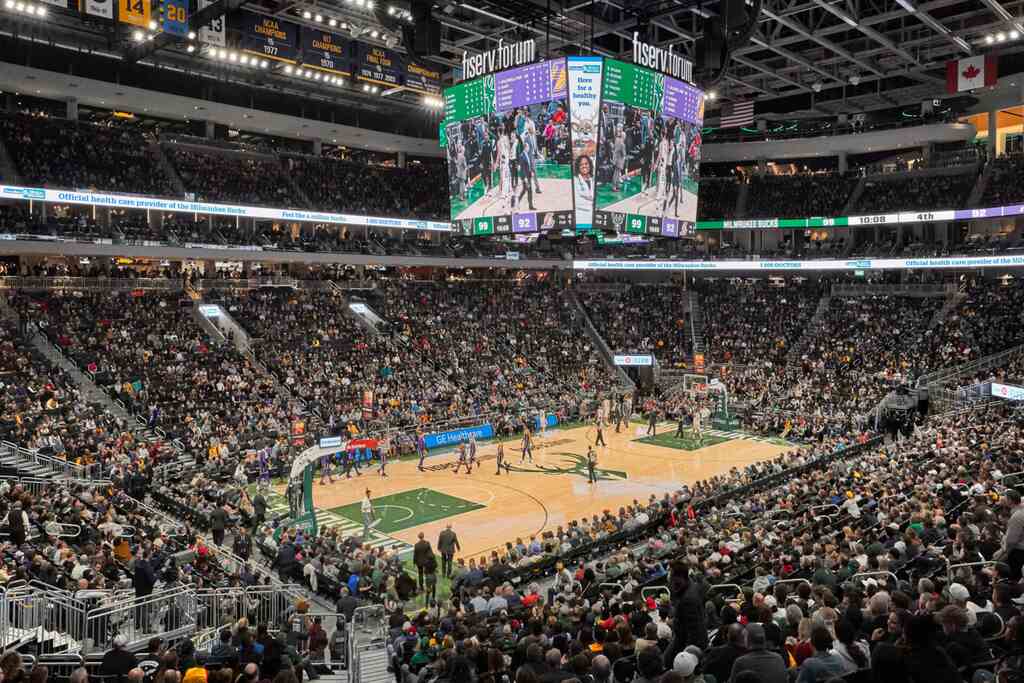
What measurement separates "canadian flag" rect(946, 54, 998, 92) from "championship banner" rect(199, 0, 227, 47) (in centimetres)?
3170

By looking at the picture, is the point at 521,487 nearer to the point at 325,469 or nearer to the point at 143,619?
the point at 325,469

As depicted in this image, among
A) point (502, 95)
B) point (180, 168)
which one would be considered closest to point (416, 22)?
point (502, 95)

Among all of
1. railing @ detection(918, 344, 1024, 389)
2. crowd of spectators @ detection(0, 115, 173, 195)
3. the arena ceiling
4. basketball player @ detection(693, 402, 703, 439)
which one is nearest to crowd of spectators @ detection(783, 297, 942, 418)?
railing @ detection(918, 344, 1024, 389)

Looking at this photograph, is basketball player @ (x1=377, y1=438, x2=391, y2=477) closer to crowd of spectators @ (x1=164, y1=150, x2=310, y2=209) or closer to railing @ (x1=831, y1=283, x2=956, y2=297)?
crowd of spectators @ (x1=164, y1=150, x2=310, y2=209)

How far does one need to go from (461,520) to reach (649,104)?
44.4 ft

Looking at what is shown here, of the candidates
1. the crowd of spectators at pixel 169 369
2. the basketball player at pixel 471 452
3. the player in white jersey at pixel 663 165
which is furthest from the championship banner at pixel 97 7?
the basketball player at pixel 471 452

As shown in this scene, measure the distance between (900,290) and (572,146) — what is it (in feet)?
104

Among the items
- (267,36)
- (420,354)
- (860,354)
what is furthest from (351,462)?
(860,354)

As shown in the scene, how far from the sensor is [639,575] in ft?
48.7

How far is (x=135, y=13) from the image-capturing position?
2491 centimetres

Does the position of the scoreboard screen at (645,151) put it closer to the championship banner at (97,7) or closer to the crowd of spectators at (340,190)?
the championship banner at (97,7)

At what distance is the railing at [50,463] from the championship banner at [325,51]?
16.7m

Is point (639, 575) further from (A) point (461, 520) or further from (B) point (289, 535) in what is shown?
(A) point (461, 520)

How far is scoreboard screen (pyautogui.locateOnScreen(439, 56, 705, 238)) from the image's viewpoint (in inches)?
934
